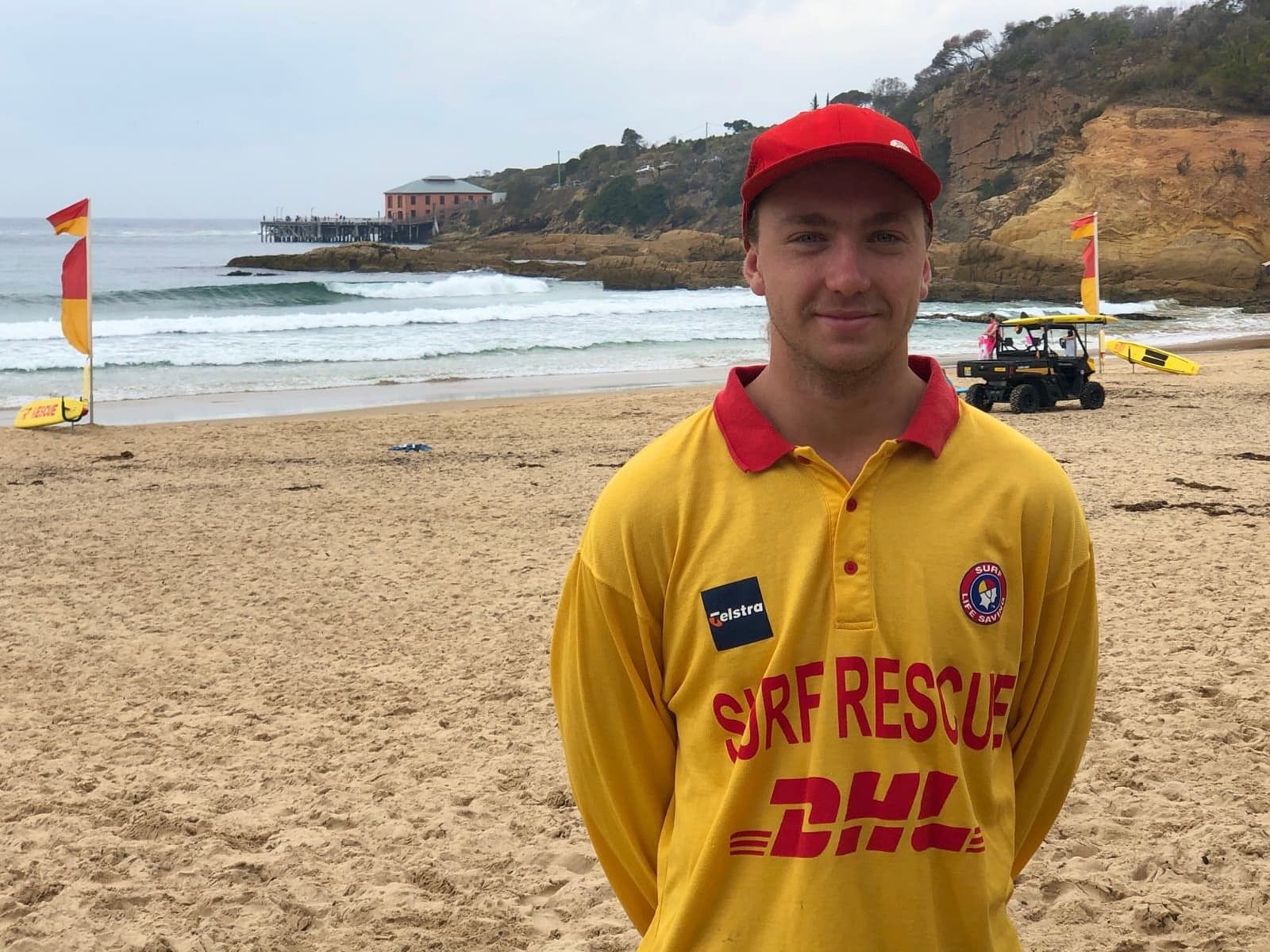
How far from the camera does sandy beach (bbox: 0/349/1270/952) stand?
379 cm

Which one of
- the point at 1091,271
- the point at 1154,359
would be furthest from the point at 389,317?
the point at 1091,271

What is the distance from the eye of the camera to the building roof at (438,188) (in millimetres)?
114375

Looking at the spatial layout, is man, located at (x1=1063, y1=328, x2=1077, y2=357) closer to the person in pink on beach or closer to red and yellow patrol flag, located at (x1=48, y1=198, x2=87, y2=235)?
the person in pink on beach

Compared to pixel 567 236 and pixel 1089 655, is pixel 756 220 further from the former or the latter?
pixel 567 236

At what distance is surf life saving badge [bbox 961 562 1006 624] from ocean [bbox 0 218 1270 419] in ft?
64.5

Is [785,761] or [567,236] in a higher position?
[567,236]

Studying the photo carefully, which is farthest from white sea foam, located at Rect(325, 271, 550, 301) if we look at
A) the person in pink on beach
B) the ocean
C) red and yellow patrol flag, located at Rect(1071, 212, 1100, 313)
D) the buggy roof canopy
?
the buggy roof canopy

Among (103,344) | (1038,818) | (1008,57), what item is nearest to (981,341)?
(1038,818)

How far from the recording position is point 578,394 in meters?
20.1

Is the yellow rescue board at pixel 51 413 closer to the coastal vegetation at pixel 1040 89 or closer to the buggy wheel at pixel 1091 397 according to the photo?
the buggy wheel at pixel 1091 397

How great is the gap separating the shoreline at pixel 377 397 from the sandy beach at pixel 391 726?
687 centimetres

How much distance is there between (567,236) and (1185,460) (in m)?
73.7

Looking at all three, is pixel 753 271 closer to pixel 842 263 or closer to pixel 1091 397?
pixel 842 263

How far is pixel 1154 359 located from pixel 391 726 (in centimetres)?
1782
